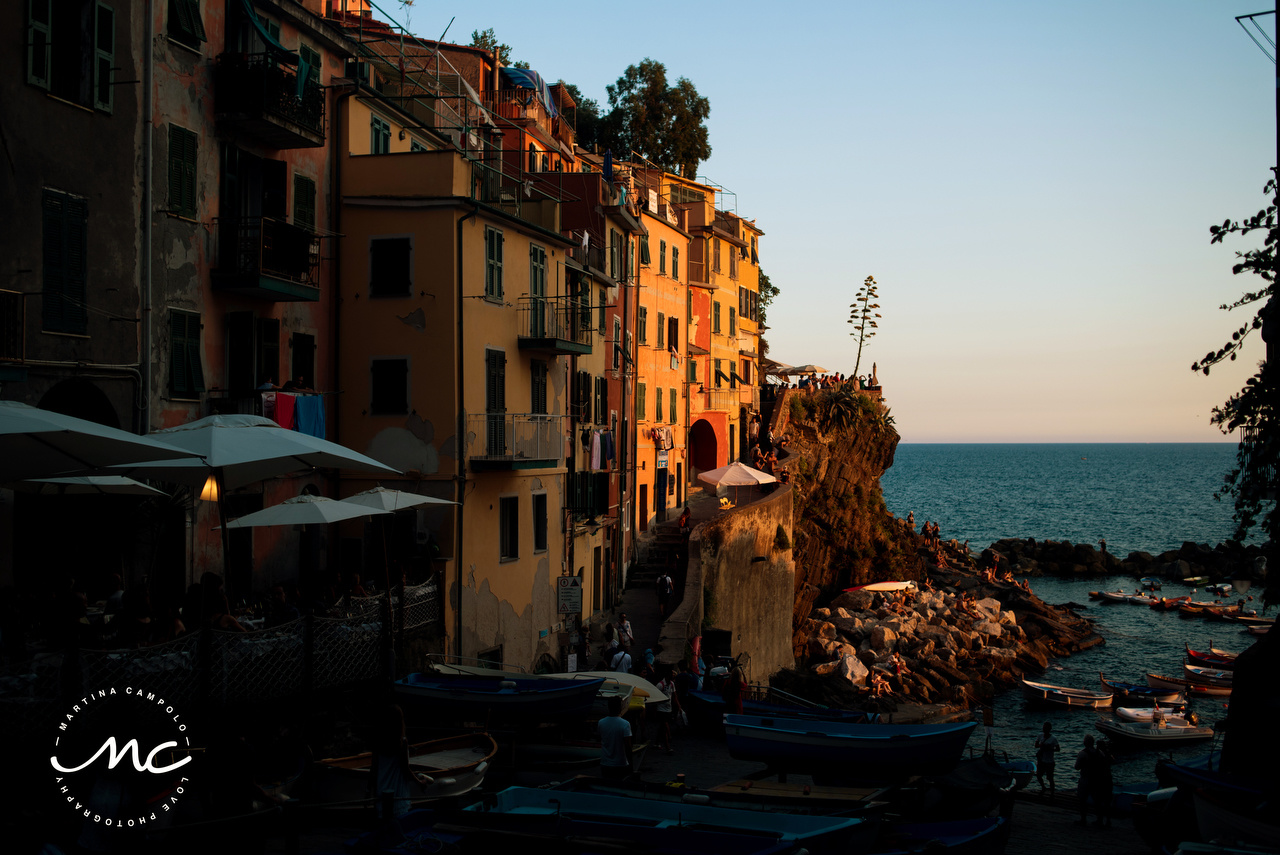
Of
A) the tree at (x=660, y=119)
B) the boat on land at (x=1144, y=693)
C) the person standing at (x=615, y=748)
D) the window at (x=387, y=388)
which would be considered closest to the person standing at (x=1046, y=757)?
the person standing at (x=615, y=748)

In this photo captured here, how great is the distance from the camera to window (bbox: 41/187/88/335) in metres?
17.8

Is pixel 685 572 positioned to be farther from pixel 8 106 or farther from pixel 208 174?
pixel 8 106

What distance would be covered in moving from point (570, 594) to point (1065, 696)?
2679 centimetres

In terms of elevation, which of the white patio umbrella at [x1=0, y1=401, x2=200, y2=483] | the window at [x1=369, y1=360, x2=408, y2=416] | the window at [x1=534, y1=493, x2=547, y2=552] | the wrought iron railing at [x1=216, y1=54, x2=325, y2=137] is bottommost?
the window at [x1=534, y1=493, x2=547, y2=552]

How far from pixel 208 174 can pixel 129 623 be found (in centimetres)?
1040

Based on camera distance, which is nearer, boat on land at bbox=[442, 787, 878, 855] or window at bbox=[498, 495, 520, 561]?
boat on land at bbox=[442, 787, 878, 855]

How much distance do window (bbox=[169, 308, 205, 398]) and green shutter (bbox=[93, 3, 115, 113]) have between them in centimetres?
383

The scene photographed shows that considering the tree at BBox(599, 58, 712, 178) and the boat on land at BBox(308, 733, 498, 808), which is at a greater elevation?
the tree at BBox(599, 58, 712, 178)

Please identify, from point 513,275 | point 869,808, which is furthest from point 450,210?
point 869,808

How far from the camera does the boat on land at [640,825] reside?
13.3 metres

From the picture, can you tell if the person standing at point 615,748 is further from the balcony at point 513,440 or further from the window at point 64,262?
the window at point 64,262

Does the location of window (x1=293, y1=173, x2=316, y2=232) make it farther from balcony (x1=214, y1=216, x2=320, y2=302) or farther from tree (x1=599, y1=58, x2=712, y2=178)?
tree (x1=599, y1=58, x2=712, y2=178)

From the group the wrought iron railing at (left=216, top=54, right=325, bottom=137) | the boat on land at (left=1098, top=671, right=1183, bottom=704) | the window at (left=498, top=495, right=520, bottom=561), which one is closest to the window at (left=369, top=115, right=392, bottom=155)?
the wrought iron railing at (left=216, top=54, right=325, bottom=137)

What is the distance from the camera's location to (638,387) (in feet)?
153
